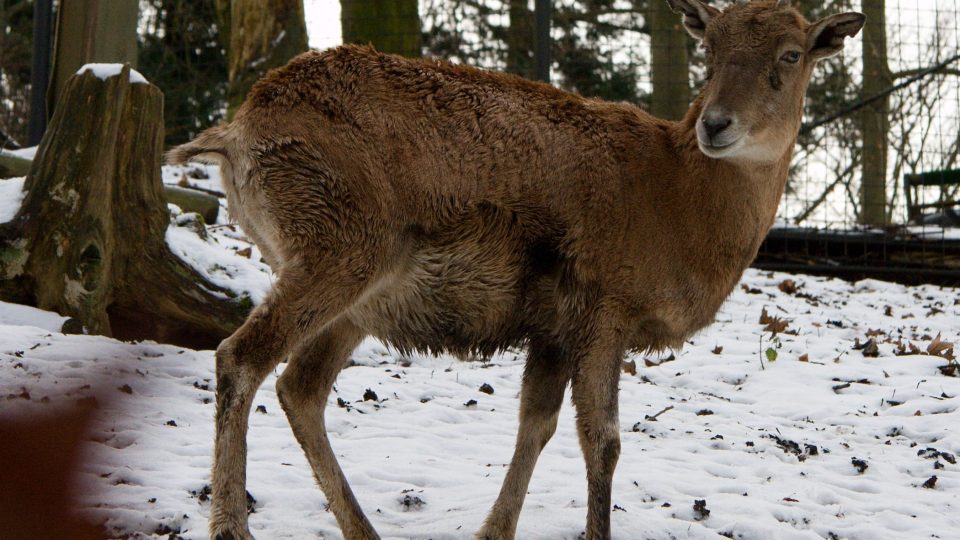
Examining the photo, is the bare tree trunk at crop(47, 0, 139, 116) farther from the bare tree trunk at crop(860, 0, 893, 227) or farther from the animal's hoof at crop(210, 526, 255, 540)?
the bare tree trunk at crop(860, 0, 893, 227)

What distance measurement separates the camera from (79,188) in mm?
6078

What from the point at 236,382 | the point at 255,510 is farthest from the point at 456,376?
the point at 236,382

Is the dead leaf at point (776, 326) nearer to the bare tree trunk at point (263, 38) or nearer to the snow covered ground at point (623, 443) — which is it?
the snow covered ground at point (623, 443)

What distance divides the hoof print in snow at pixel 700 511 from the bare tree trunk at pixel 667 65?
24.0ft

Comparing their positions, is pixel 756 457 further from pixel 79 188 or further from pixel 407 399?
pixel 79 188

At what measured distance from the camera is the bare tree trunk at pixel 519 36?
14.6m

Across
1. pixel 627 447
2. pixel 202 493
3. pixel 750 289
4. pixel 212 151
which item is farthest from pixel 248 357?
pixel 750 289

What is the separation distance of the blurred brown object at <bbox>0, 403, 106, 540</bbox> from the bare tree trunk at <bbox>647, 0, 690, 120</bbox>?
1095 centimetres

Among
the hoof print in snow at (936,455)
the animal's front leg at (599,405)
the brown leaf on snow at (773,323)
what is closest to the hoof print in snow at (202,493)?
the animal's front leg at (599,405)

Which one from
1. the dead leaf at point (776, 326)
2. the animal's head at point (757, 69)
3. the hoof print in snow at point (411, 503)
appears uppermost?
the animal's head at point (757, 69)

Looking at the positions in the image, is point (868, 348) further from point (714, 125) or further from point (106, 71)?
point (106, 71)

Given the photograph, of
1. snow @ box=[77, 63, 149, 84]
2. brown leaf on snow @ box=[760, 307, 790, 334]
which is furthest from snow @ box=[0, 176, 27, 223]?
brown leaf on snow @ box=[760, 307, 790, 334]

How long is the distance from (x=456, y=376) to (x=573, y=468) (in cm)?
161

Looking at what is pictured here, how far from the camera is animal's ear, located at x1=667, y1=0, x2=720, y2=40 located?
530cm
